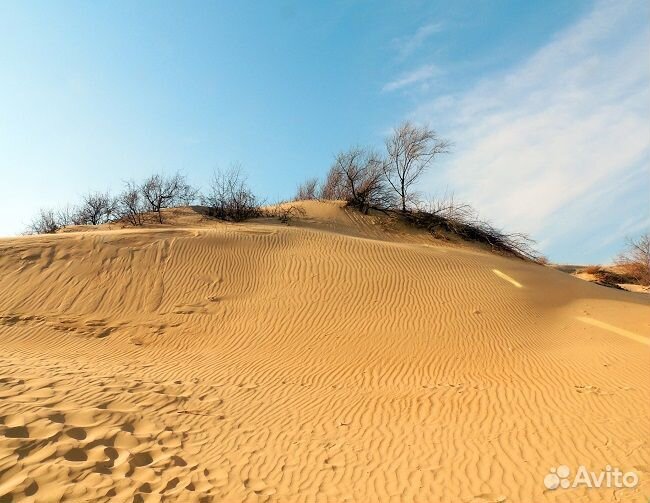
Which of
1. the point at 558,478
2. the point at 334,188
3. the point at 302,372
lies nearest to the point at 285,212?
the point at 334,188

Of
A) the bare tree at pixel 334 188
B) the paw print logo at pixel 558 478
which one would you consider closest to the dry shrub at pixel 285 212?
the bare tree at pixel 334 188

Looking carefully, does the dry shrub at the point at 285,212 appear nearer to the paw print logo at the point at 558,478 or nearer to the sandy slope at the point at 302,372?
the sandy slope at the point at 302,372

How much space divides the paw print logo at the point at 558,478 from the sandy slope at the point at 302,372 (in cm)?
9

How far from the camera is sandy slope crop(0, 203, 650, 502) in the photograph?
4.84 meters

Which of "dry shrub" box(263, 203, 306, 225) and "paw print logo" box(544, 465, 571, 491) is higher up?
"dry shrub" box(263, 203, 306, 225)

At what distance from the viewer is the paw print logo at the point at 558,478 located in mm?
4758

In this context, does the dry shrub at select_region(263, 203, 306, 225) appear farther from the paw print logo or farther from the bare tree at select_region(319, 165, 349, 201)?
the paw print logo

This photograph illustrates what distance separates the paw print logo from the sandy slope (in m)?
0.09

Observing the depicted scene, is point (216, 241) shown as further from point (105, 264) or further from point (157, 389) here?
point (157, 389)

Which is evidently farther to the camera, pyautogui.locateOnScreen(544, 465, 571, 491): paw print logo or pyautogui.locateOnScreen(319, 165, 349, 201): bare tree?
pyautogui.locateOnScreen(319, 165, 349, 201): bare tree

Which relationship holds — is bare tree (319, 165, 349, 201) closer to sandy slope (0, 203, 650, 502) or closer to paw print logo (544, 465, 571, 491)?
sandy slope (0, 203, 650, 502)

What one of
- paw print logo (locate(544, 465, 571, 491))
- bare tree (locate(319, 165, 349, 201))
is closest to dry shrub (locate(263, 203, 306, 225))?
bare tree (locate(319, 165, 349, 201))

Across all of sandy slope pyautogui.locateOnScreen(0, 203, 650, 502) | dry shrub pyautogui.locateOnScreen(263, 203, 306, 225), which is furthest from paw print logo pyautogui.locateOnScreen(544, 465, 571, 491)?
dry shrub pyautogui.locateOnScreen(263, 203, 306, 225)

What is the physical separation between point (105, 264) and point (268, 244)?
207 inches
